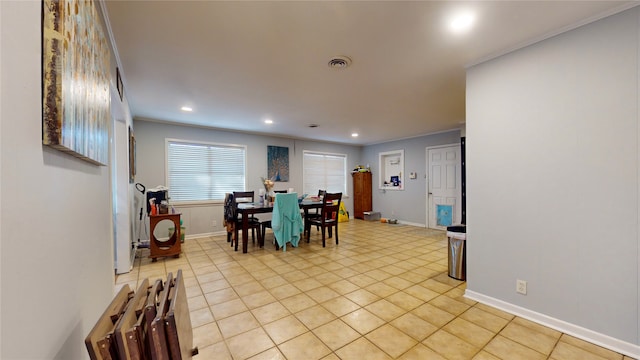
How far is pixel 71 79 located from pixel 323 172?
22.1 ft

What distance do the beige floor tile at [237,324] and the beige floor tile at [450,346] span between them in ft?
4.58

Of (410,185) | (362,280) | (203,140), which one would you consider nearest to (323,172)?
(410,185)

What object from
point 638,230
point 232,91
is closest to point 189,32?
A: point 232,91

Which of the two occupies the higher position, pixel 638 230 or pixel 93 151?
pixel 93 151

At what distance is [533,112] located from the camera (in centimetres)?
212

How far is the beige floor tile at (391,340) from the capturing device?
1.77m

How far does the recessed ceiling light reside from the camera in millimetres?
1805

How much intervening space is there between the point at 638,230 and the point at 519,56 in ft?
5.21

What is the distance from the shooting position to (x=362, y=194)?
7.70 metres

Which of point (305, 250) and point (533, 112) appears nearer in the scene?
point (533, 112)

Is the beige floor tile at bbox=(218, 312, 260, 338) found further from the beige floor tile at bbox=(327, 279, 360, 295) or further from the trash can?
the trash can

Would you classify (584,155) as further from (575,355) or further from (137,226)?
(137,226)

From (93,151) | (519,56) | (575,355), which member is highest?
(519,56)

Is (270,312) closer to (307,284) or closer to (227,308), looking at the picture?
(227,308)
